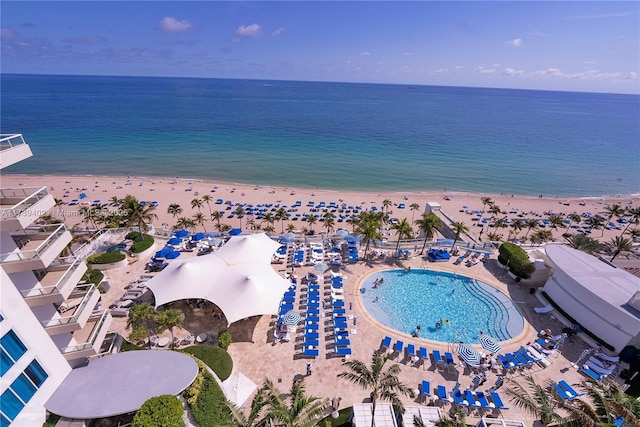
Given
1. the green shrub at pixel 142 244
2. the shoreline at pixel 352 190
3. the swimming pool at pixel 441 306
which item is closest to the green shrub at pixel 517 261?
the swimming pool at pixel 441 306

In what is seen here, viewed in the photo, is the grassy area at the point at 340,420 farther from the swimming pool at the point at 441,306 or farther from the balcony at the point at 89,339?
the balcony at the point at 89,339

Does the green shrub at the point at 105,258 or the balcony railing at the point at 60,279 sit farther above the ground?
the balcony railing at the point at 60,279

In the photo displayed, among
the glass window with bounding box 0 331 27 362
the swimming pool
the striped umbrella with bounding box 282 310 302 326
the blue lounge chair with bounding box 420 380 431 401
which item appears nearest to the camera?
the glass window with bounding box 0 331 27 362

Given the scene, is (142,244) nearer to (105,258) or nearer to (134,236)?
(134,236)

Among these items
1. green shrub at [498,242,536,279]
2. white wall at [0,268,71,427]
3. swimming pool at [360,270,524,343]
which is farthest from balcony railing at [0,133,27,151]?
green shrub at [498,242,536,279]

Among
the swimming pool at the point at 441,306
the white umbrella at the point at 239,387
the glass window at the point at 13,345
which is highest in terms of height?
the glass window at the point at 13,345

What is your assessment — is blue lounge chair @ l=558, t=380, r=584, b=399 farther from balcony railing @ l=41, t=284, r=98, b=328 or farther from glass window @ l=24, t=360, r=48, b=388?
glass window @ l=24, t=360, r=48, b=388
